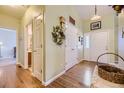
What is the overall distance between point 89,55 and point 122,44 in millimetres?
3548

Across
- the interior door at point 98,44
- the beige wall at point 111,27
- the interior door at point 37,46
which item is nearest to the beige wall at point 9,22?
the interior door at point 37,46

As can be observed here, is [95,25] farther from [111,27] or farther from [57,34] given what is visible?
[57,34]

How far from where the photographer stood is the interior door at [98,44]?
5.15 metres

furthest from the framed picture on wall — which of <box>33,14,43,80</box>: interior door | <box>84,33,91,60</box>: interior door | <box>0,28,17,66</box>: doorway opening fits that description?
<box>0,28,17,66</box>: doorway opening

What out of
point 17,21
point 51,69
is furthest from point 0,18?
point 51,69

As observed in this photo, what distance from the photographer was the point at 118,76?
69 cm

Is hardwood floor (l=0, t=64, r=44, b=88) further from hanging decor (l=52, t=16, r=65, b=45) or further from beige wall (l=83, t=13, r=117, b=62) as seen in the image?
beige wall (l=83, t=13, r=117, b=62)

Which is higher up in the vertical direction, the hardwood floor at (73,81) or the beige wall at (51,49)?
the beige wall at (51,49)

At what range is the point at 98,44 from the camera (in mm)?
5371

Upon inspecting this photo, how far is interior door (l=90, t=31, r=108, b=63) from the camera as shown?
5.15m

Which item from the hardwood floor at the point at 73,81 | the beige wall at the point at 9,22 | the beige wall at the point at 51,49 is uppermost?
the beige wall at the point at 9,22

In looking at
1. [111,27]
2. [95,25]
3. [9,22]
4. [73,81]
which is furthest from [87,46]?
[9,22]

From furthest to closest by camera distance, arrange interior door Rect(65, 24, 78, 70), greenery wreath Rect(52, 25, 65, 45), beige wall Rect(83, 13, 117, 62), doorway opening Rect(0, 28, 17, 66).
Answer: doorway opening Rect(0, 28, 17, 66)
beige wall Rect(83, 13, 117, 62)
interior door Rect(65, 24, 78, 70)
greenery wreath Rect(52, 25, 65, 45)

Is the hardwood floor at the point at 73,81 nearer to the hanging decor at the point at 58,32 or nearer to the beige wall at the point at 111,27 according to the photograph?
the hanging decor at the point at 58,32
